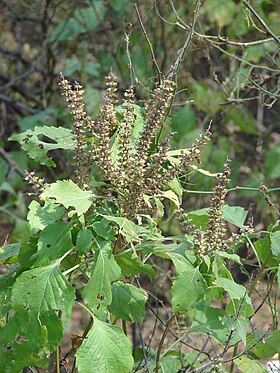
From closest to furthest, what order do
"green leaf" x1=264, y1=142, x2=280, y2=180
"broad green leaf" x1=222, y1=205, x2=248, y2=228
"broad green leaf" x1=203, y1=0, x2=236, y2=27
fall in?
"broad green leaf" x1=222, y1=205, x2=248, y2=228 → "broad green leaf" x1=203, y1=0, x2=236, y2=27 → "green leaf" x1=264, y1=142, x2=280, y2=180

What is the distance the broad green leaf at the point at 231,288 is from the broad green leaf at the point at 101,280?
23 centimetres

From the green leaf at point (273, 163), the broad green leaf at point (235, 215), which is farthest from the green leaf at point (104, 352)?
the green leaf at point (273, 163)

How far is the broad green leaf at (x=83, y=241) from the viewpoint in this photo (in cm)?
162

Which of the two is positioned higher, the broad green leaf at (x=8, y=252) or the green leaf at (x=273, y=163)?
the broad green leaf at (x=8, y=252)

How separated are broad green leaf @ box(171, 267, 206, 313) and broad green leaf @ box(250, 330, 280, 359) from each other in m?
0.30

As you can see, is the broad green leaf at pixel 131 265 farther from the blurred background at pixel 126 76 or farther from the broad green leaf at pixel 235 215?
the blurred background at pixel 126 76

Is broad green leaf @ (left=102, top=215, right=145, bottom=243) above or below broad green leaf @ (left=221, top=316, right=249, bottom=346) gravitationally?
above

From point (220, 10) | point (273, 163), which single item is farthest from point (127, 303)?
point (273, 163)

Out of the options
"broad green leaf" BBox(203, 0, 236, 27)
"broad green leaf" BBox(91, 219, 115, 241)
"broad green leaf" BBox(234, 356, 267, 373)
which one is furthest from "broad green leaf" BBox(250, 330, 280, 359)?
"broad green leaf" BBox(203, 0, 236, 27)

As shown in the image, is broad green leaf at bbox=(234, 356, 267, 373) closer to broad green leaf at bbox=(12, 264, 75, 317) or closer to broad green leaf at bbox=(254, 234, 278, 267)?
broad green leaf at bbox=(254, 234, 278, 267)

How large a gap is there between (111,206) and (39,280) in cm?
26

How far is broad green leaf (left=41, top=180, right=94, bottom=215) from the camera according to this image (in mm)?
1614

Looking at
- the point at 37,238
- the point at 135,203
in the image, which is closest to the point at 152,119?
the point at 135,203

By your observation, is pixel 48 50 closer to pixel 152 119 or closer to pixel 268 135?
pixel 268 135
